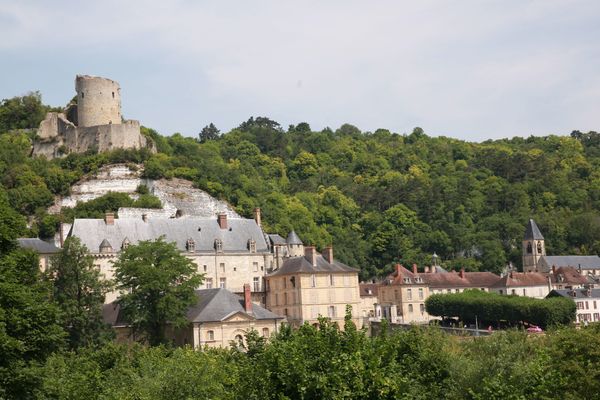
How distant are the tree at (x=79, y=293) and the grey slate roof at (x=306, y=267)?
1445 centimetres

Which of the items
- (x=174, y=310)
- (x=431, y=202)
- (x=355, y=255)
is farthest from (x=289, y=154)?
(x=174, y=310)

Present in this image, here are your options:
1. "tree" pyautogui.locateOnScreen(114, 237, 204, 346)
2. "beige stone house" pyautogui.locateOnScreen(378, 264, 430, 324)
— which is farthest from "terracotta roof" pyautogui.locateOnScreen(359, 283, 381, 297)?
"tree" pyautogui.locateOnScreen(114, 237, 204, 346)

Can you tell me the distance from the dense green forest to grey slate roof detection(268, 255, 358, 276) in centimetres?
1994

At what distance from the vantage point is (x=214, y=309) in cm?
5609

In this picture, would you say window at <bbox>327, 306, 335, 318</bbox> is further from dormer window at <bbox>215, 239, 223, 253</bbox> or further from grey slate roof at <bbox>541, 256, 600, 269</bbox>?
grey slate roof at <bbox>541, 256, 600, 269</bbox>

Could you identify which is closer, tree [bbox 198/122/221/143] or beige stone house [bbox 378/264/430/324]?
beige stone house [bbox 378/264/430/324]

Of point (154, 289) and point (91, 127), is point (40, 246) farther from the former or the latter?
point (91, 127)

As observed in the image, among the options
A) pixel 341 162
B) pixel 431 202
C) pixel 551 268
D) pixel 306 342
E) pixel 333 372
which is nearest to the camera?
pixel 333 372

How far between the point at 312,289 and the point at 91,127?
3718 cm

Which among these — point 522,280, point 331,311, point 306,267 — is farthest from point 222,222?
point 522,280

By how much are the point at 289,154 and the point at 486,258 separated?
5147 cm

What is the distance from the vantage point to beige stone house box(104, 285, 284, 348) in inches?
2160

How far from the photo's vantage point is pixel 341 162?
14700 centimetres

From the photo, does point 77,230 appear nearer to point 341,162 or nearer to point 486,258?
point 486,258
